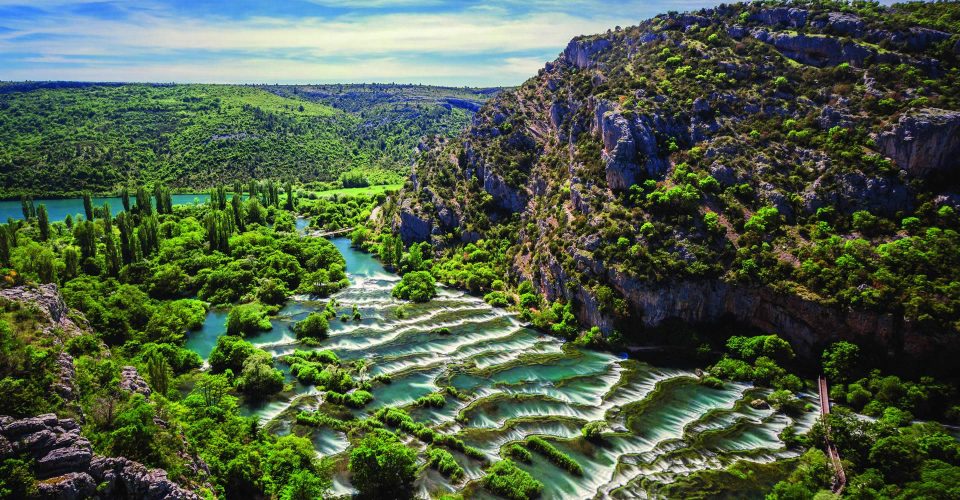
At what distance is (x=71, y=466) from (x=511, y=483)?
4285 centimetres

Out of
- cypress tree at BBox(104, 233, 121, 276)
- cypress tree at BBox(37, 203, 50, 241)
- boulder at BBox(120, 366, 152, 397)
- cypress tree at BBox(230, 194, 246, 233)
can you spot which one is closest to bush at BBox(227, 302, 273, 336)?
boulder at BBox(120, 366, 152, 397)

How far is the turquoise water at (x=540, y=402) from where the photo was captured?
65.0 m

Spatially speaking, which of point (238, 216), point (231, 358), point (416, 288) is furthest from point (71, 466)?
point (238, 216)

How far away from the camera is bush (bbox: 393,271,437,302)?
4968 inches

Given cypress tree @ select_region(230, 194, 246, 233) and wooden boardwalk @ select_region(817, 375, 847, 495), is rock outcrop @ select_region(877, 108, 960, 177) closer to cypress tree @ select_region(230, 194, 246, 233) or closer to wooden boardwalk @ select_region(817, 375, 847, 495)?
wooden boardwalk @ select_region(817, 375, 847, 495)

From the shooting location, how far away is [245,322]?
10294cm

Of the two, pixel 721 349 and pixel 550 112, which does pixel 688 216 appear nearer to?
pixel 721 349

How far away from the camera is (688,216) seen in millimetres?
Result: 106375

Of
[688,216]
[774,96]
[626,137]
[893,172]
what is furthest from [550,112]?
[893,172]

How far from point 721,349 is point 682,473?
37.5 meters

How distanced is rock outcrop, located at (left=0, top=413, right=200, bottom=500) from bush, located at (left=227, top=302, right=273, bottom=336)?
56.8m

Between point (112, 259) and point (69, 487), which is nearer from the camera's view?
point (69, 487)

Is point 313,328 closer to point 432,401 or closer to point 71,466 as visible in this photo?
point 432,401

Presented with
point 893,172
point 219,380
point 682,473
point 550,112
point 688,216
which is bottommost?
point 682,473
